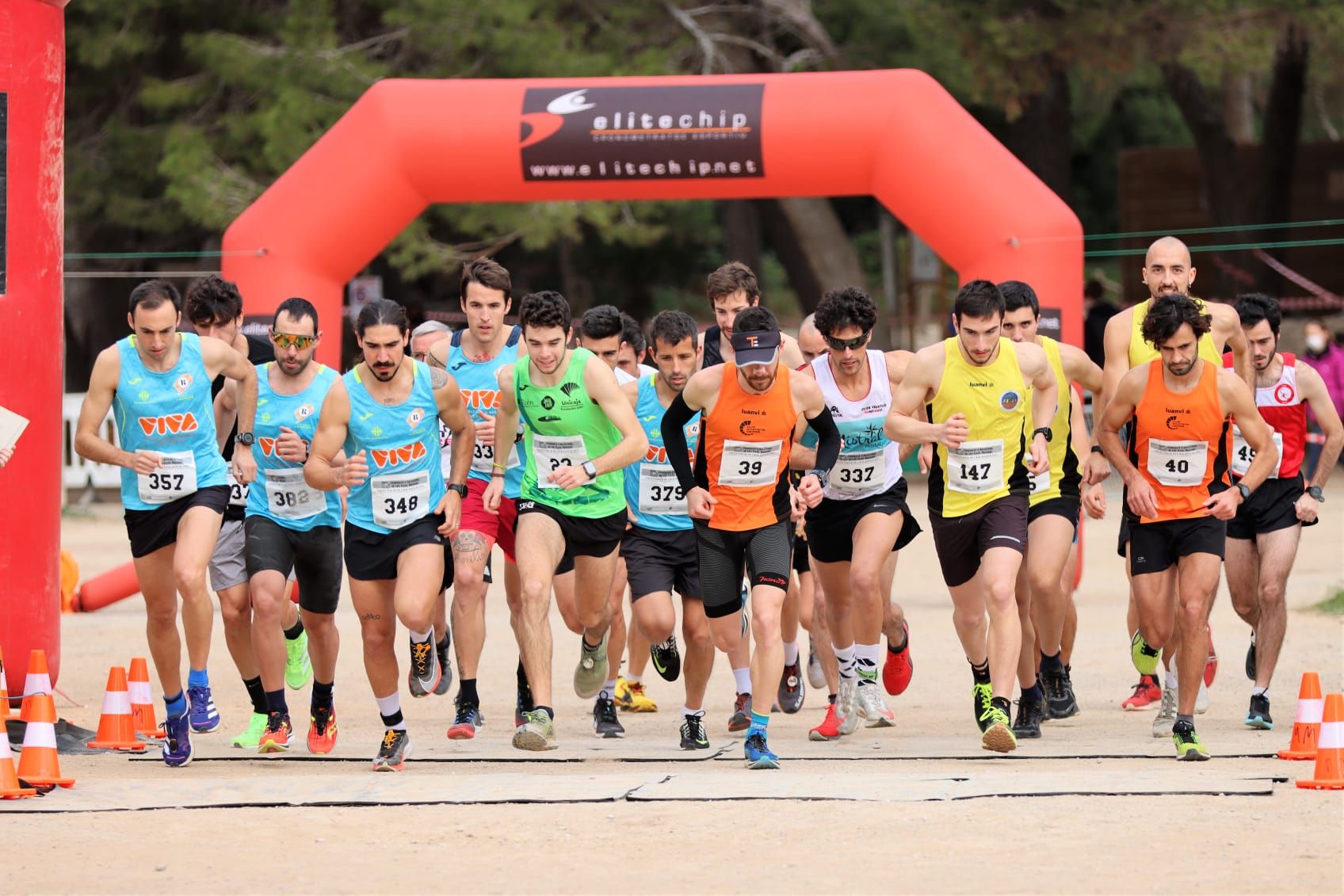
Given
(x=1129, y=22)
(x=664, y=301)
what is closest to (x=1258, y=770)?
(x=1129, y=22)

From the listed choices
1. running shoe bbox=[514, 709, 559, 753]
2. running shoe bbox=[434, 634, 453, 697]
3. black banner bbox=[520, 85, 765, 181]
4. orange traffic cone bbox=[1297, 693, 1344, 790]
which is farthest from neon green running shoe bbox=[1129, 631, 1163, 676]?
black banner bbox=[520, 85, 765, 181]

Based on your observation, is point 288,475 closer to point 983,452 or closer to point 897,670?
point 983,452

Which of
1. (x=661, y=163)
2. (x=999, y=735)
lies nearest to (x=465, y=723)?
(x=999, y=735)

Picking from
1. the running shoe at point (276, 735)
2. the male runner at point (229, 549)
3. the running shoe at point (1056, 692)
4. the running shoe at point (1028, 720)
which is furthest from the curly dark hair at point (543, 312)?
the running shoe at point (1056, 692)

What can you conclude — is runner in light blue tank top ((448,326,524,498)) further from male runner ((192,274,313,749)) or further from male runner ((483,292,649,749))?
male runner ((192,274,313,749))

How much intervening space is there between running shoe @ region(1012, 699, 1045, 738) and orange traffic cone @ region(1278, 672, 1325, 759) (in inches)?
49.5

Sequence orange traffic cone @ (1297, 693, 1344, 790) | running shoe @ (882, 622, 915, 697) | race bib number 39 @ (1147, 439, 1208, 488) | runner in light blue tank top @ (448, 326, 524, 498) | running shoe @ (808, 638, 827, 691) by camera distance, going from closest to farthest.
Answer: orange traffic cone @ (1297, 693, 1344, 790)
race bib number 39 @ (1147, 439, 1208, 488)
runner in light blue tank top @ (448, 326, 524, 498)
running shoe @ (882, 622, 915, 697)
running shoe @ (808, 638, 827, 691)

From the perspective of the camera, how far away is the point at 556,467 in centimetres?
840

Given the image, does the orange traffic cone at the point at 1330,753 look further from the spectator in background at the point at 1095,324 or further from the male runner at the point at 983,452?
the spectator in background at the point at 1095,324

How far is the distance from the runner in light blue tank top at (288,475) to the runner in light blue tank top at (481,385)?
1.02 meters

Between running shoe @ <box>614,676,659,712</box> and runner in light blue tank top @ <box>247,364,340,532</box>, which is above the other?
runner in light blue tank top @ <box>247,364,340,532</box>

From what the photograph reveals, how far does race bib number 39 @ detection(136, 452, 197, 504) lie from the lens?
A: 26.6 ft

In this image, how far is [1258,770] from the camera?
7.32m

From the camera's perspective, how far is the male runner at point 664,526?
335 inches
